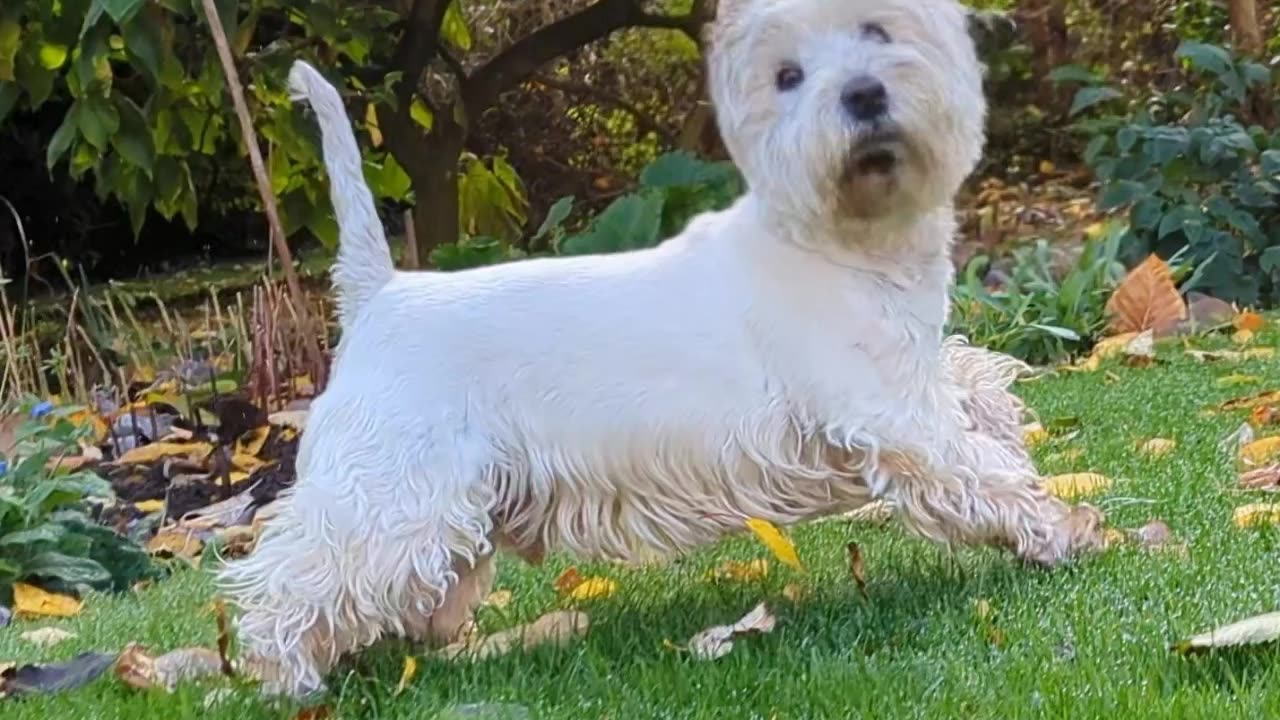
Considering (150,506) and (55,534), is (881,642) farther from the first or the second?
(150,506)

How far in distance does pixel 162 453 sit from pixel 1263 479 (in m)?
3.31

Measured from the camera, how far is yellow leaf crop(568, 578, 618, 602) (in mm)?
3143

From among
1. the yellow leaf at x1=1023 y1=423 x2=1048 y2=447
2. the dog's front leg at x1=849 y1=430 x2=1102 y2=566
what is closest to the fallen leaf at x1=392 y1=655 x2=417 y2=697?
the dog's front leg at x1=849 y1=430 x2=1102 y2=566

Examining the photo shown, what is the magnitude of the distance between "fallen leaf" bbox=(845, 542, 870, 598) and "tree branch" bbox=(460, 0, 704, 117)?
4.78 meters

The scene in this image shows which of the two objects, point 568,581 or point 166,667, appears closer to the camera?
point 166,667

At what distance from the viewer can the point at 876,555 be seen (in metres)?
3.16

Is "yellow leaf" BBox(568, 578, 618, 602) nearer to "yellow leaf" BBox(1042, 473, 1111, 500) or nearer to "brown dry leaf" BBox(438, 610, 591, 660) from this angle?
"brown dry leaf" BBox(438, 610, 591, 660)

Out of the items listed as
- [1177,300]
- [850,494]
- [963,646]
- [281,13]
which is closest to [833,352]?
[850,494]

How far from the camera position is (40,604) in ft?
12.5

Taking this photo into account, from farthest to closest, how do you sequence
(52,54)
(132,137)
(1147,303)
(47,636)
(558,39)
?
(558,39) → (1147,303) → (52,54) → (132,137) → (47,636)

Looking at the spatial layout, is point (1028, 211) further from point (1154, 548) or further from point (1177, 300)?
point (1154, 548)

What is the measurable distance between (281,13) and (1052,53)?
5491 millimetres

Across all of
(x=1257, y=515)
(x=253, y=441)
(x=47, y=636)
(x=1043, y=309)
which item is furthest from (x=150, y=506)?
(x=1043, y=309)

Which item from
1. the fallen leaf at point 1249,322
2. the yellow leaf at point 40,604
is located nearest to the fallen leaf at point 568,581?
the yellow leaf at point 40,604
